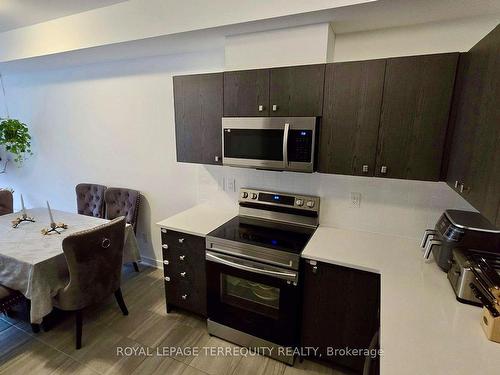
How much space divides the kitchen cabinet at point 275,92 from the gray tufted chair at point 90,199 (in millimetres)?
2284

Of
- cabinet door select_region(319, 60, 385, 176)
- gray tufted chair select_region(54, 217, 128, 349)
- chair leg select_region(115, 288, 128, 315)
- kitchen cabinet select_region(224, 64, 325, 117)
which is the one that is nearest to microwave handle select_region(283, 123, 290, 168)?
kitchen cabinet select_region(224, 64, 325, 117)

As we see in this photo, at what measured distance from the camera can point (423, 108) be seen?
163 cm

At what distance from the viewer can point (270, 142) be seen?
1.99 metres

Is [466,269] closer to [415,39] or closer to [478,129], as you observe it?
[478,129]

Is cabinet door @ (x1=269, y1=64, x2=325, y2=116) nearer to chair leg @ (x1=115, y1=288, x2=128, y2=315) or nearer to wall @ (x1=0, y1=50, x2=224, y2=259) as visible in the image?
wall @ (x1=0, y1=50, x2=224, y2=259)

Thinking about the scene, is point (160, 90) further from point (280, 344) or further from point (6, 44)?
point (280, 344)

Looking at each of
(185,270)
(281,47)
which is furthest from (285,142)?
(185,270)

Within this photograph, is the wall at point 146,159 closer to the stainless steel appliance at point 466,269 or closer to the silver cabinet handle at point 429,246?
the silver cabinet handle at point 429,246

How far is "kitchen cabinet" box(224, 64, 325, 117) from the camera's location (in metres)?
1.86

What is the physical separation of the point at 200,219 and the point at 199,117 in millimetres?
896

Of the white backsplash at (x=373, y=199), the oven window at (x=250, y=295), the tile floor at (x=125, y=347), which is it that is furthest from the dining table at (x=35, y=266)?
the white backsplash at (x=373, y=199)

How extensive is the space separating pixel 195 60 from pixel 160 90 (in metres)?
0.52

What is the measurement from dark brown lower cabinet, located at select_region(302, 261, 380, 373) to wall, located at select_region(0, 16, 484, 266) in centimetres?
60

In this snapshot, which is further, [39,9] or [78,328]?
[39,9]
